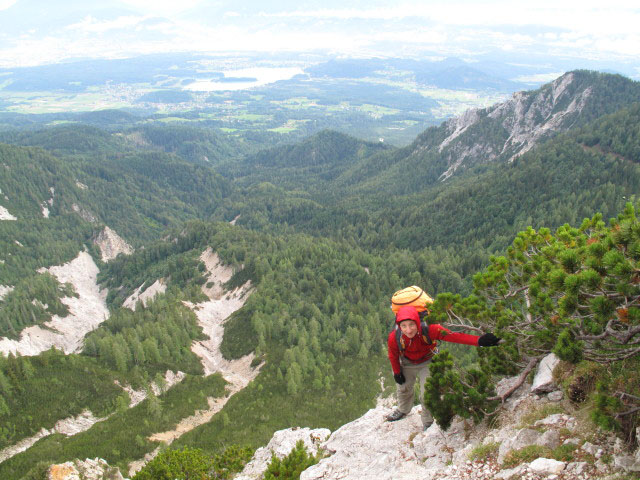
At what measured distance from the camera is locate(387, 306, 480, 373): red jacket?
15.9 m

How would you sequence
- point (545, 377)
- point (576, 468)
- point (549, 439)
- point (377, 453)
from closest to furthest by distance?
point (576, 468), point (549, 439), point (545, 377), point (377, 453)

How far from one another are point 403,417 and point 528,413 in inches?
310

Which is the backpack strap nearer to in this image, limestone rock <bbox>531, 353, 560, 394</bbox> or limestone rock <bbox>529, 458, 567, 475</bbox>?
limestone rock <bbox>531, 353, 560, 394</bbox>

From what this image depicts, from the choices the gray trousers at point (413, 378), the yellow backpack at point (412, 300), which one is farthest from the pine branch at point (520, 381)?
the yellow backpack at point (412, 300)

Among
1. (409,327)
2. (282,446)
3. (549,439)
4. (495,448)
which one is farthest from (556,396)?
(282,446)

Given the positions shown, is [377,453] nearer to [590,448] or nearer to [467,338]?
[467,338]

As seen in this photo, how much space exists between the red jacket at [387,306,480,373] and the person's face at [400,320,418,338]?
0.50 ft

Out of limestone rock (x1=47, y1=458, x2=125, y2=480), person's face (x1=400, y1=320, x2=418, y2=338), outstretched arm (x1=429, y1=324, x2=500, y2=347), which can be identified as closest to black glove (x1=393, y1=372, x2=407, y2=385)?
person's face (x1=400, y1=320, x2=418, y2=338)

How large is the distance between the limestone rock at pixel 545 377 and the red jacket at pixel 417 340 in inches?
133

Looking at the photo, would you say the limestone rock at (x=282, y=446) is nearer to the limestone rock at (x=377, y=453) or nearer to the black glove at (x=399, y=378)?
the limestone rock at (x=377, y=453)

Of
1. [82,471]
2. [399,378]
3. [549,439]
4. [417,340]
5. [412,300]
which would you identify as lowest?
→ [82,471]

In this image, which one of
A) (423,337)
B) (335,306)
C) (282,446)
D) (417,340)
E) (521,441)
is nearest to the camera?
(521,441)

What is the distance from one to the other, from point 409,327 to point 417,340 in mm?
1687

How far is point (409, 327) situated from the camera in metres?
16.3
